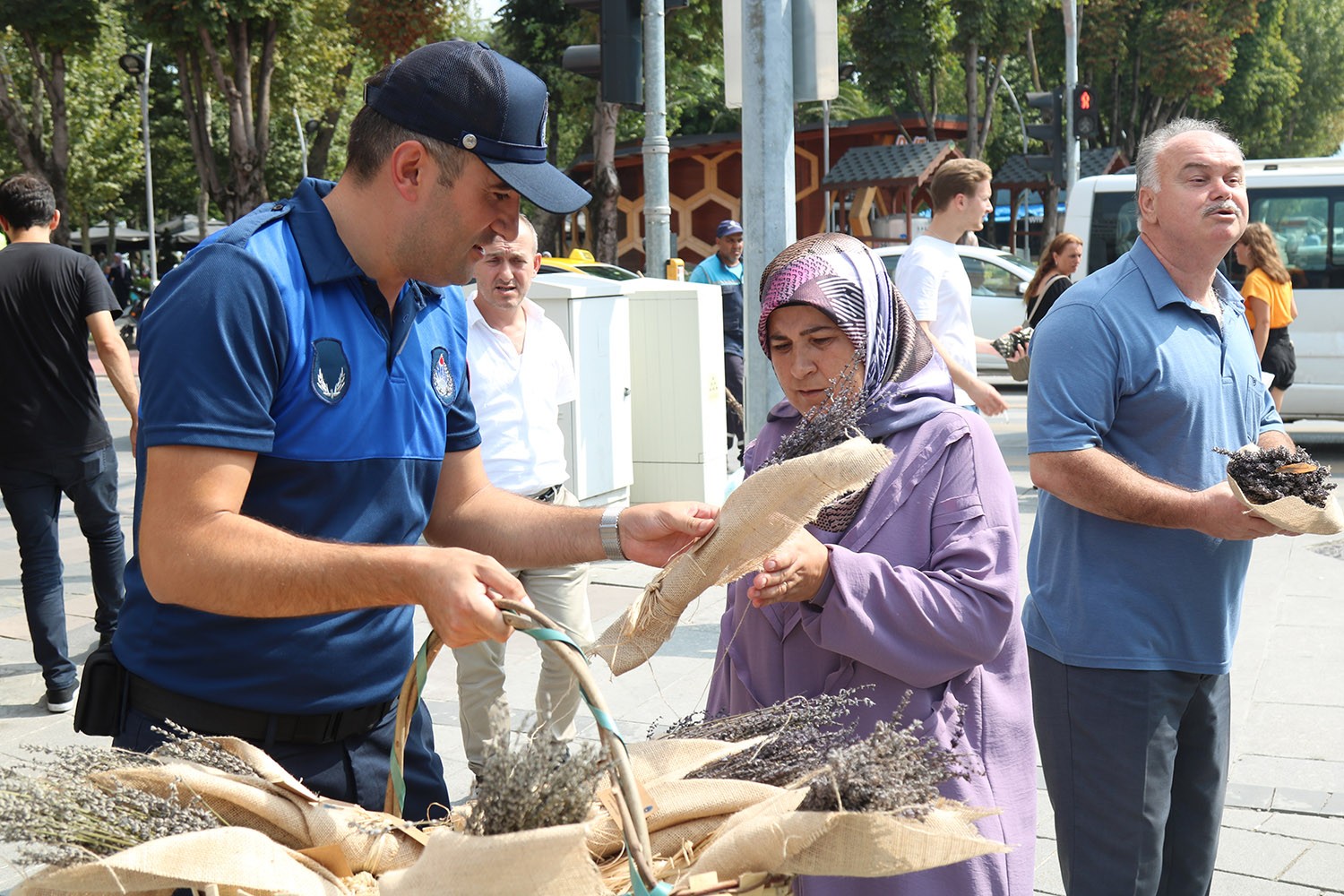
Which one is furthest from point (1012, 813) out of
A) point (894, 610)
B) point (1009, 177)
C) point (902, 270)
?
point (1009, 177)

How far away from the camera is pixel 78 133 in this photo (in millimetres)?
37188

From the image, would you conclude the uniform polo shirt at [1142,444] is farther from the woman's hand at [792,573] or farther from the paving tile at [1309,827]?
the paving tile at [1309,827]

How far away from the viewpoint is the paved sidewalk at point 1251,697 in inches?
163

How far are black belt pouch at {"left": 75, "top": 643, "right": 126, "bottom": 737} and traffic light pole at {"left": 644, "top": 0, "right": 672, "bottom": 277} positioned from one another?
7504mm

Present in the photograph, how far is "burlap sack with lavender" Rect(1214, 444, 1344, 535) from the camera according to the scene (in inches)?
105

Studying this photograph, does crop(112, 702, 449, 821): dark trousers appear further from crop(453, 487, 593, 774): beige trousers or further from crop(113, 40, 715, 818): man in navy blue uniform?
crop(453, 487, 593, 774): beige trousers

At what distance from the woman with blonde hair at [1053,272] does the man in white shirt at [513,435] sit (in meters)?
4.58

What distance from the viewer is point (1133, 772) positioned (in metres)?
2.91

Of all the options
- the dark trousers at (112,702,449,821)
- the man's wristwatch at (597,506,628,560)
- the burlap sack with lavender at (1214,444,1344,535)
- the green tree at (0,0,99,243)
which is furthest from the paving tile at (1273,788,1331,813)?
the green tree at (0,0,99,243)

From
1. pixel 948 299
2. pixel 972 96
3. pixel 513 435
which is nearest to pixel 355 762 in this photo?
pixel 513 435

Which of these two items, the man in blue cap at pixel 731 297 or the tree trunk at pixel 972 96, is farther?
the tree trunk at pixel 972 96

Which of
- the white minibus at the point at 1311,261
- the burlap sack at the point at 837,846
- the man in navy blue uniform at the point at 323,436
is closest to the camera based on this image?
the burlap sack at the point at 837,846

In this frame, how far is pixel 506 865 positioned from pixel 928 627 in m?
1.14

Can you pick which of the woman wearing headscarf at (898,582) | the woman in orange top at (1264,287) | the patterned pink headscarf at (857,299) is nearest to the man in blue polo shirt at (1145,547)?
the woman wearing headscarf at (898,582)
